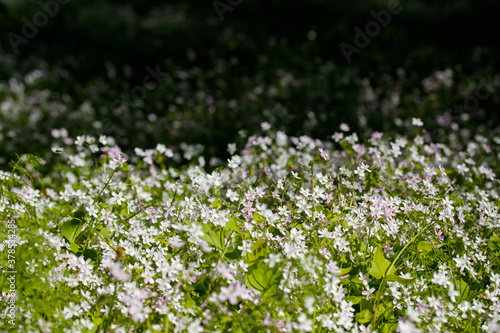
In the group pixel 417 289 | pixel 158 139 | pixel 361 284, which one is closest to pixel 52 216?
pixel 361 284

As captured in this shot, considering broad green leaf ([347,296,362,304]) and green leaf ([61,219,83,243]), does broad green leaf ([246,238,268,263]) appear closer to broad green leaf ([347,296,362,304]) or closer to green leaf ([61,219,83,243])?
broad green leaf ([347,296,362,304])

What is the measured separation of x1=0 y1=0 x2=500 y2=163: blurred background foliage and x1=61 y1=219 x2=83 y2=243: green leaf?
2.17 m

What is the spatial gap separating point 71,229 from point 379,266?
1.68 metres

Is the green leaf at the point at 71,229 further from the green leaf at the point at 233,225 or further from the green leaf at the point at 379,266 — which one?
the green leaf at the point at 379,266

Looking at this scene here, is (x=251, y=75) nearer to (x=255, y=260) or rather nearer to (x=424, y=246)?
(x=424, y=246)

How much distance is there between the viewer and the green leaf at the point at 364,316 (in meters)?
2.23

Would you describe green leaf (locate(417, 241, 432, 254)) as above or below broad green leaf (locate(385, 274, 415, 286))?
above

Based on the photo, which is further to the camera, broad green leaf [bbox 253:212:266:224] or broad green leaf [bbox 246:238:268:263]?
broad green leaf [bbox 253:212:266:224]

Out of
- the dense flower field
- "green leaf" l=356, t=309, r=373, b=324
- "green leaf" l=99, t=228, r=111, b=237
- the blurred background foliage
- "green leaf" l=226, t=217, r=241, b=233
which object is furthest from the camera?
the blurred background foliage

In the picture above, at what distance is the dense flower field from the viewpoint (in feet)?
6.91

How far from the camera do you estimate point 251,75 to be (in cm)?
746

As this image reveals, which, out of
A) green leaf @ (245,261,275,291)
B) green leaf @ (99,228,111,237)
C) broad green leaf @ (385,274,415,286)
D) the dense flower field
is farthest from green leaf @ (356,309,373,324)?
green leaf @ (99,228,111,237)

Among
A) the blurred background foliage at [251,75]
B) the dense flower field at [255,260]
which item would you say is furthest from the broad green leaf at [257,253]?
the blurred background foliage at [251,75]

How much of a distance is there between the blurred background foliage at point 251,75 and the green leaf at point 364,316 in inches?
101
